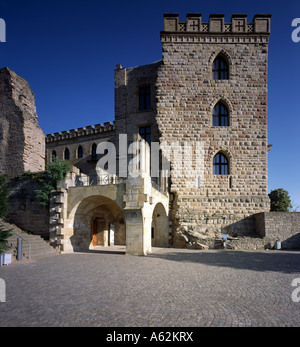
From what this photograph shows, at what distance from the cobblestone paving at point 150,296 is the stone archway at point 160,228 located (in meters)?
7.67

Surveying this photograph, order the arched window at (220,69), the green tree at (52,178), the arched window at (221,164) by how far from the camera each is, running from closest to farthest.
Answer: the green tree at (52,178) < the arched window at (221,164) < the arched window at (220,69)

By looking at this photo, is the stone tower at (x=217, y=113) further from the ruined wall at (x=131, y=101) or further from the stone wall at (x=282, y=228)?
the ruined wall at (x=131, y=101)

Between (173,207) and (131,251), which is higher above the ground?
(173,207)

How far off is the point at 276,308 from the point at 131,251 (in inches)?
310

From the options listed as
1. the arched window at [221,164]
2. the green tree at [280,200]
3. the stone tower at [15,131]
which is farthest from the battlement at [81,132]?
the green tree at [280,200]

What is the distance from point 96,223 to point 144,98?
10676mm

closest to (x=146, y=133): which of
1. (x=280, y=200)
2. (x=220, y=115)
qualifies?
(x=220, y=115)

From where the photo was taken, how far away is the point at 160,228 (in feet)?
54.4

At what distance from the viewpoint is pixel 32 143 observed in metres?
19.2

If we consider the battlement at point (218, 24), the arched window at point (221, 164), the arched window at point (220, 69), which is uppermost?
the battlement at point (218, 24)

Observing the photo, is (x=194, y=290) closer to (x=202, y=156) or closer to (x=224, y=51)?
(x=202, y=156)

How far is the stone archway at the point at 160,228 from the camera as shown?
53.1 feet

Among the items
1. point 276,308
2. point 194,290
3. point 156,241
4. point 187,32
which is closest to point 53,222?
point 156,241

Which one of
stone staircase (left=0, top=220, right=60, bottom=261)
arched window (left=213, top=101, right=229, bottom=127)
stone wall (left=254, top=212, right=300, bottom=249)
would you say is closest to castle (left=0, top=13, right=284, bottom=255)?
arched window (left=213, top=101, right=229, bottom=127)
